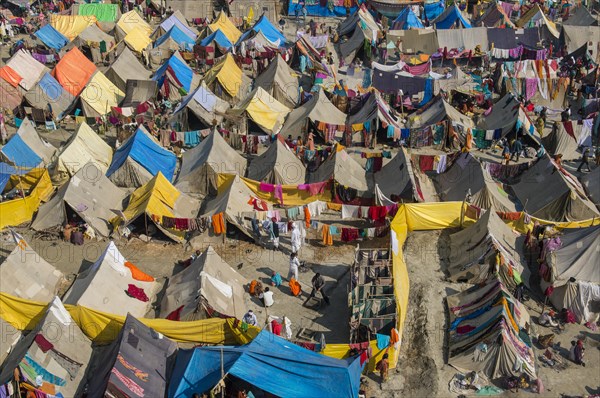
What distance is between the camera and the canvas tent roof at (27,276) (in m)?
24.0

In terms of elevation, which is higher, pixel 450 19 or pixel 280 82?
pixel 280 82

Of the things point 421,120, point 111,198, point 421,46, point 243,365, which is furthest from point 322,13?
point 243,365

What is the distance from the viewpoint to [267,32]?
52406mm

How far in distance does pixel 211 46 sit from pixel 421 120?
731 inches

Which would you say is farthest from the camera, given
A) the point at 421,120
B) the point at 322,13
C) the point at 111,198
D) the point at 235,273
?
the point at 322,13

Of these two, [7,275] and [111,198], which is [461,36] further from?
[7,275]

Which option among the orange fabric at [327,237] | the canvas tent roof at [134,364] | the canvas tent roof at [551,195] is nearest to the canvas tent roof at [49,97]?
the orange fabric at [327,237]

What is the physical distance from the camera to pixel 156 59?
49.4 m

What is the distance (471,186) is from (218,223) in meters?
11.4

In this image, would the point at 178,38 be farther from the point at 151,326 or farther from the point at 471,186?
→ the point at 151,326

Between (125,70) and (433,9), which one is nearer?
(125,70)

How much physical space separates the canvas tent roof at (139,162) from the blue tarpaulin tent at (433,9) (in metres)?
32.5

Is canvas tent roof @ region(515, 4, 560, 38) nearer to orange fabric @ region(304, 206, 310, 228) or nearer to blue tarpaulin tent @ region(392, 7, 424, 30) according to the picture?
blue tarpaulin tent @ region(392, 7, 424, 30)

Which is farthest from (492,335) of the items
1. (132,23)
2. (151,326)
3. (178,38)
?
(132,23)
